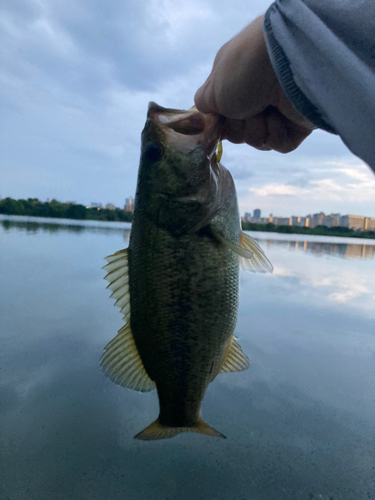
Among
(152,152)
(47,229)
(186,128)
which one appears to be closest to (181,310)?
(152,152)

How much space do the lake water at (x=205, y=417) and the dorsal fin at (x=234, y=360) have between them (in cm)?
124

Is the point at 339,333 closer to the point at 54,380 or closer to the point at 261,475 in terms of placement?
the point at 261,475

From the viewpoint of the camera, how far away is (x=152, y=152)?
4.59ft

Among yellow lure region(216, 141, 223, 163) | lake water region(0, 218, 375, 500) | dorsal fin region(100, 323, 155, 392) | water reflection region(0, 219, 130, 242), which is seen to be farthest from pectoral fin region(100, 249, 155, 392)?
water reflection region(0, 219, 130, 242)

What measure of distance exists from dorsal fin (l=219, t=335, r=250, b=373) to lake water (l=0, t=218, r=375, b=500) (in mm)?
1243

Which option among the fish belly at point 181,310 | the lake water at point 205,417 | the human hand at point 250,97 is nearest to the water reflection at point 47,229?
the lake water at point 205,417

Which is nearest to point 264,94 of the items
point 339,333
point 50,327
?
point 50,327

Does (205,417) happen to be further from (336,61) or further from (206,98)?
(336,61)

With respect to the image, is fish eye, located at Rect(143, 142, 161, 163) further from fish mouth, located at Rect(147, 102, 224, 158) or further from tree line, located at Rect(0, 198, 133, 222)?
tree line, located at Rect(0, 198, 133, 222)

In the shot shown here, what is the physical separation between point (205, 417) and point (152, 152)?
265cm

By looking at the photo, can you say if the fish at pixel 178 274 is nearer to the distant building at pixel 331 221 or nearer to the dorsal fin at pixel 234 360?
the dorsal fin at pixel 234 360

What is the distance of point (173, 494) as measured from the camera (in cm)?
208

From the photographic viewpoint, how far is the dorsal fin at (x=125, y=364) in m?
1.38

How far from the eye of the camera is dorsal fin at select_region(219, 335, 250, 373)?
149 cm
